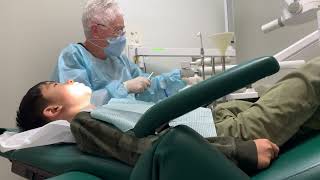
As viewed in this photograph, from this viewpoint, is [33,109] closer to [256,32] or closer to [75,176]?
[75,176]

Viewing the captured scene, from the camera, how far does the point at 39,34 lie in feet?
7.38

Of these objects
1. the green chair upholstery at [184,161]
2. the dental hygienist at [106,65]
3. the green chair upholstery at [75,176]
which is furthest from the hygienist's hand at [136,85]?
the green chair upholstery at [184,161]

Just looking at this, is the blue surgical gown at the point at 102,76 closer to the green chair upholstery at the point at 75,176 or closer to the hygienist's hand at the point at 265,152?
the green chair upholstery at the point at 75,176

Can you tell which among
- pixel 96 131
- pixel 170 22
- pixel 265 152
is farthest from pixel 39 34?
pixel 265 152

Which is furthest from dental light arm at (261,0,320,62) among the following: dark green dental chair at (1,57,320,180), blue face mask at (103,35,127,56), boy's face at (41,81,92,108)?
dark green dental chair at (1,57,320,180)

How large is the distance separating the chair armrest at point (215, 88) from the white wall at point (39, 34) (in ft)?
5.42

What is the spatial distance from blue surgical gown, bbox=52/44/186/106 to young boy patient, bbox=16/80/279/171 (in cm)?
46

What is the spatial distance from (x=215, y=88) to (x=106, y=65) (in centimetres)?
166

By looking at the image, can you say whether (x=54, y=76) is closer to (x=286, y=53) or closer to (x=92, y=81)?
(x=92, y=81)

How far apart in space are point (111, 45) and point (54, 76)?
38 centimetres

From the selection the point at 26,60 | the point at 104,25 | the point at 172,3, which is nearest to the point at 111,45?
the point at 104,25

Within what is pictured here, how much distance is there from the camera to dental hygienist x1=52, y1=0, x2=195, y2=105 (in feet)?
6.53

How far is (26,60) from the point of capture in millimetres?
2188

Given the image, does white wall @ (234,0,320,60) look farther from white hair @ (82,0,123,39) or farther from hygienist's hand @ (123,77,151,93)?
hygienist's hand @ (123,77,151,93)
